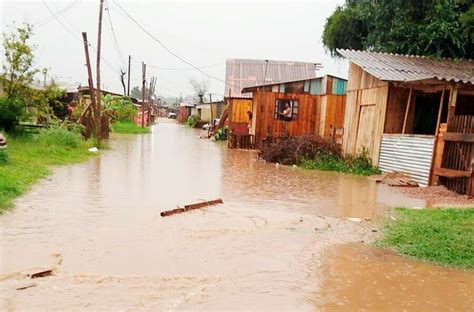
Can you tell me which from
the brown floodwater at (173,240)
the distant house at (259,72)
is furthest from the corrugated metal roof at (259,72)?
the brown floodwater at (173,240)

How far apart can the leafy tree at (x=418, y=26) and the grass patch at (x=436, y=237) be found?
11.8m

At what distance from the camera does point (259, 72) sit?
33688 millimetres

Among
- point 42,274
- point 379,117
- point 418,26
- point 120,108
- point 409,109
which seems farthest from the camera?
point 120,108

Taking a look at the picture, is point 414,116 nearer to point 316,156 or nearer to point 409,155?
point 409,155

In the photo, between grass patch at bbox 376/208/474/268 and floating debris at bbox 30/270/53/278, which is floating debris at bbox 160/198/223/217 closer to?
floating debris at bbox 30/270/53/278

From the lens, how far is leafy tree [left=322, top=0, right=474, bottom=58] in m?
17.0

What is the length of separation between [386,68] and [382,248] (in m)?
9.41

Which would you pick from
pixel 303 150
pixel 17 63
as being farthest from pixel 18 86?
pixel 303 150

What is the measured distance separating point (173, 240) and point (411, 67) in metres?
11.4

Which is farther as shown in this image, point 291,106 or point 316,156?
point 291,106

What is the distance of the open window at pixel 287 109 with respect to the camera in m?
19.6

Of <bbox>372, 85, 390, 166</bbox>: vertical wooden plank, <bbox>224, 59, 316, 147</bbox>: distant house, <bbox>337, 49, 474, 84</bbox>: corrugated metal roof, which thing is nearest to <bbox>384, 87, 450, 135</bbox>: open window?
<bbox>372, 85, 390, 166</bbox>: vertical wooden plank

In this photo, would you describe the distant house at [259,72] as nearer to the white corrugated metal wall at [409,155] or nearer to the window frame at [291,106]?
the window frame at [291,106]

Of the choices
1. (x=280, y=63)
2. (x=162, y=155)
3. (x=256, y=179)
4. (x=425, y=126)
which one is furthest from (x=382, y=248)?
(x=280, y=63)
